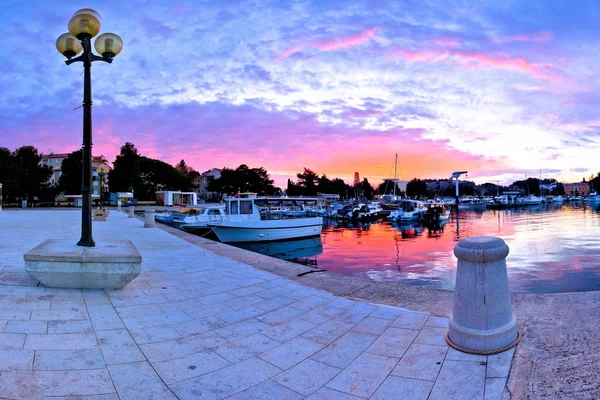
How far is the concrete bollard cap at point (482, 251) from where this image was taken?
3.23 meters

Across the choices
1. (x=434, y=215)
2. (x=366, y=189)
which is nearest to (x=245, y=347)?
(x=434, y=215)

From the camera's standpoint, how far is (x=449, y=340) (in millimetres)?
3477

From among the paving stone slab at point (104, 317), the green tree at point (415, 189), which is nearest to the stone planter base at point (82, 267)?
the paving stone slab at point (104, 317)

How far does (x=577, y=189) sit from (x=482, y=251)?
7414 inches

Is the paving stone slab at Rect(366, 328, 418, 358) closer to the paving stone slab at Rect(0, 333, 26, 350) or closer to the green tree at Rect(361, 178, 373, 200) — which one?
the paving stone slab at Rect(0, 333, 26, 350)

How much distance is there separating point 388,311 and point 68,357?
3511mm

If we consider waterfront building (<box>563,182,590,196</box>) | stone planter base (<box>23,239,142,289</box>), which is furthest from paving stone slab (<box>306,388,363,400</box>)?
waterfront building (<box>563,182,590,196</box>)

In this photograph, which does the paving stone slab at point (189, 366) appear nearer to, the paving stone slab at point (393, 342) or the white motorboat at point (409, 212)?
the paving stone slab at point (393, 342)

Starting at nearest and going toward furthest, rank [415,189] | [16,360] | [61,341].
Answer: [16,360], [61,341], [415,189]

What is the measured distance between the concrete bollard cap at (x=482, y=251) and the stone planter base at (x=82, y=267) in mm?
4266

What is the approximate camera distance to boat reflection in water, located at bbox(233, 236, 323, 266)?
18.9m

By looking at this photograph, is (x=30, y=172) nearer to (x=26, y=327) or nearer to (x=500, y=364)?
(x=26, y=327)

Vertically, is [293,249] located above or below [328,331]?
below

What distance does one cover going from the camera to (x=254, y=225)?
23156mm
